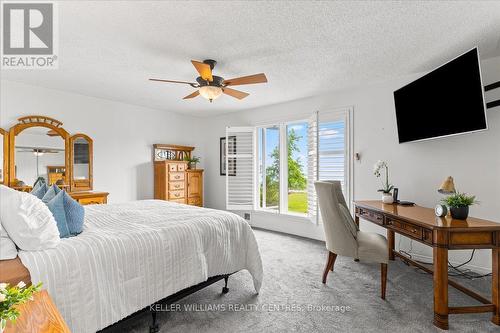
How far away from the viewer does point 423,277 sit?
2.87 meters

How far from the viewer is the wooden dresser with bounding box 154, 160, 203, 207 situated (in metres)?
5.08

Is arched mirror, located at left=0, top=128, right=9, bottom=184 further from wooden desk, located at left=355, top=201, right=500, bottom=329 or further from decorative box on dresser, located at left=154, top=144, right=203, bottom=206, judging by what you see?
wooden desk, located at left=355, top=201, right=500, bottom=329

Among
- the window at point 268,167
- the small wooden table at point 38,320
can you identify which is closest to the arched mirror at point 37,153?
the small wooden table at point 38,320

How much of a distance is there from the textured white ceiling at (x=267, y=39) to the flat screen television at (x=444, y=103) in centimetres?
28

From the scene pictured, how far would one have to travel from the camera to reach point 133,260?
176cm

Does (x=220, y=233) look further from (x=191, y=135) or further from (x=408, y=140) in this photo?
(x=191, y=135)

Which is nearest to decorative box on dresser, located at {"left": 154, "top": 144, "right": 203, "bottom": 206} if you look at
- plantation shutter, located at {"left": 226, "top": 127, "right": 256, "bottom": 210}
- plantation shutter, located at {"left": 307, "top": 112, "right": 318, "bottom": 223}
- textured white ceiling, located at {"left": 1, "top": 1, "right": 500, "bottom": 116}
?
plantation shutter, located at {"left": 226, "top": 127, "right": 256, "bottom": 210}

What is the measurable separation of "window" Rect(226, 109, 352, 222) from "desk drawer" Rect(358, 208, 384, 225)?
817mm

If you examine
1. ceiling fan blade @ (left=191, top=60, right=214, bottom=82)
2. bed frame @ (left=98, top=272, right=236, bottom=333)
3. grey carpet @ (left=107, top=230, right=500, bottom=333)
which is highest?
ceiling fan blade @ (left=191, top=60, right=214, bottom=82)

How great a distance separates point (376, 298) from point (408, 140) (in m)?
1.99

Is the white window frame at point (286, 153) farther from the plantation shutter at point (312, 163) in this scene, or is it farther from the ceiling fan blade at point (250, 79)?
the ceiling fan blade at point (250, 79)

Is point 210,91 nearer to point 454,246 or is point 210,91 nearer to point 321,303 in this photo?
point 321,303

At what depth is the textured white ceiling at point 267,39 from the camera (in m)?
2.00

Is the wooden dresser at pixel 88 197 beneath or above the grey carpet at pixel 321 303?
above
